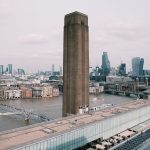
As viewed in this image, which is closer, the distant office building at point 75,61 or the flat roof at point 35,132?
the flat roof at point 35,132

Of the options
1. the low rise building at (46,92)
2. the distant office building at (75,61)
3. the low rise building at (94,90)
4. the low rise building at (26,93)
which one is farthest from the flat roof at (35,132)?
the low rise building at (94,90)

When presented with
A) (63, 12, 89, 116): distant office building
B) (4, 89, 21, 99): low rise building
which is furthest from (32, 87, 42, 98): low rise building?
(63, 12, 89, 116): distant office building

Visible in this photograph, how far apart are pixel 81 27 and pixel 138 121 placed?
27.0 m

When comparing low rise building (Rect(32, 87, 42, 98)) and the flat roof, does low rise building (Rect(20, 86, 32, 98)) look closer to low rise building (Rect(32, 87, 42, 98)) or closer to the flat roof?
low rise building (Rect(32, 87, 42, 98))

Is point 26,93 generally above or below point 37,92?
below

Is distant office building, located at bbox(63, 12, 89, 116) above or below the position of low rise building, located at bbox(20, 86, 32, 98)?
above

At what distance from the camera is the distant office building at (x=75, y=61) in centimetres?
5838

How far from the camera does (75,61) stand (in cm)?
5834

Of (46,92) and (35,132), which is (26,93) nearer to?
(46,92)

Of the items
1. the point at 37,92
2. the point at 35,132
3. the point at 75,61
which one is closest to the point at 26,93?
→ the point at 37,92

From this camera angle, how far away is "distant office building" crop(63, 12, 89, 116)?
2298 inches

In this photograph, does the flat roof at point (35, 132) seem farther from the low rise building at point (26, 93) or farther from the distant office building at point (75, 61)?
the low rise building at point (26, 93)

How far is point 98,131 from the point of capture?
134ft

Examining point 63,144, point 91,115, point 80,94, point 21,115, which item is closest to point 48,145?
point 63,144
